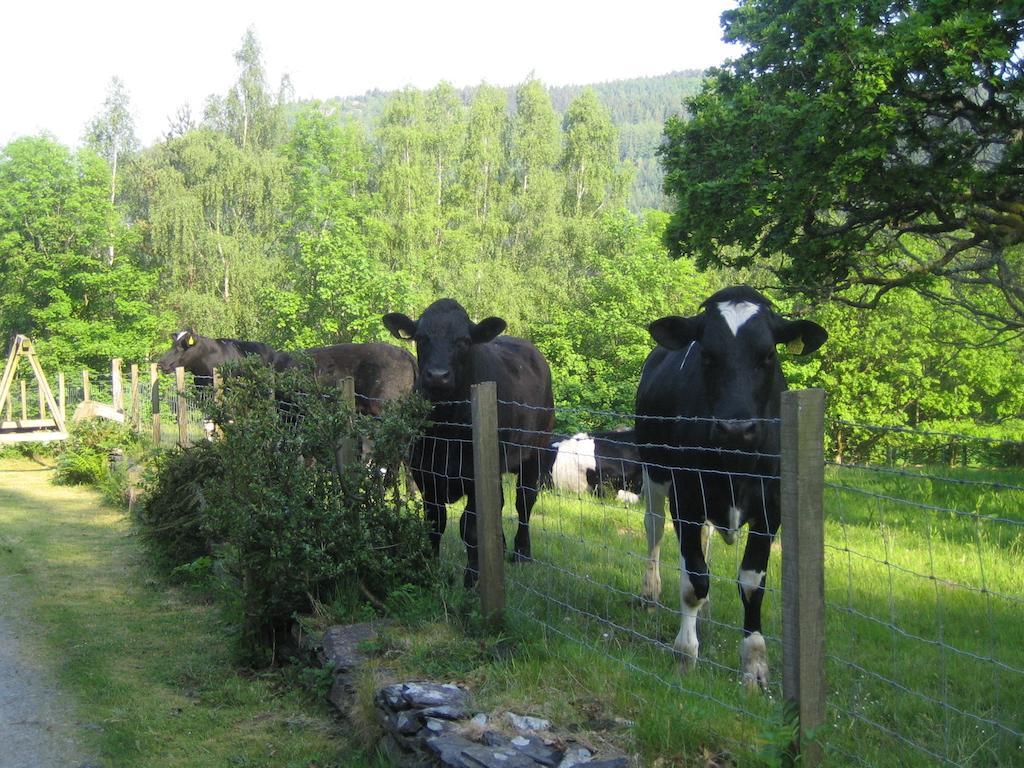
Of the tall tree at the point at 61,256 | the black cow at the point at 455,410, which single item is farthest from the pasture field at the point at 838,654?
the tall tree at the point at 61,256

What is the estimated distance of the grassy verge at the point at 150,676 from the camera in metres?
5.05

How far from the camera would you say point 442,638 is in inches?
207

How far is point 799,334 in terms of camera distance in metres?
5.57

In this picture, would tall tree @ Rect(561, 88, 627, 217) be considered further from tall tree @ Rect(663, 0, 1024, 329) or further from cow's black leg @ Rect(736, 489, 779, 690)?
cow's black leg @ Rect(736, 489, 779, 690)

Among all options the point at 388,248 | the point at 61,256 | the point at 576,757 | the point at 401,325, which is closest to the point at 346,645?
the point at 576,757

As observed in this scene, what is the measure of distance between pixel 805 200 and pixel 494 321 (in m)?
6.51

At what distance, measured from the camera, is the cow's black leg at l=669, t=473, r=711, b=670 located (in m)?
5.24

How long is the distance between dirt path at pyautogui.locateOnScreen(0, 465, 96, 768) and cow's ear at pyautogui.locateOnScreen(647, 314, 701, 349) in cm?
381

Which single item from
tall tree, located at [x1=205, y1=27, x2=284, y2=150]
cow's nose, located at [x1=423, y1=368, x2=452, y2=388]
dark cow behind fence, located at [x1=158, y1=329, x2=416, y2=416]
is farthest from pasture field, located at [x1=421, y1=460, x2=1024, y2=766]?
tall tree, located at [x1=205, y1=27, x2=284, y2=150]

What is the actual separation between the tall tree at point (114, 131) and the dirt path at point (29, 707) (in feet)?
138

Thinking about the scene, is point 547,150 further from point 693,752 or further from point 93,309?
point 693,752

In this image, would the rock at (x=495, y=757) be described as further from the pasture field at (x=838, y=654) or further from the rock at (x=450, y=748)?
the pasture field at (x=838, y=654)

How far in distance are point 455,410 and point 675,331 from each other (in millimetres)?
2144

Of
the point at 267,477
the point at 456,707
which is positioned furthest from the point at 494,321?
the point at 456,707
